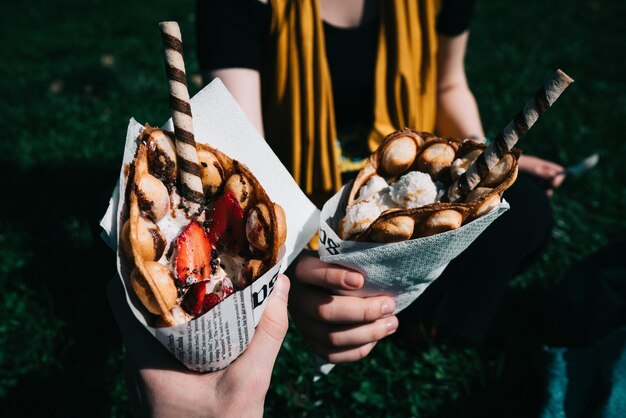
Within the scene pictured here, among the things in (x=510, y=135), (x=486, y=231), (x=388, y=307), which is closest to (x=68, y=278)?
(x=388, y=307)

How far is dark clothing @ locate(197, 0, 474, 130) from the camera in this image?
1.85m

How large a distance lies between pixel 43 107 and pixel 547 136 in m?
4.28

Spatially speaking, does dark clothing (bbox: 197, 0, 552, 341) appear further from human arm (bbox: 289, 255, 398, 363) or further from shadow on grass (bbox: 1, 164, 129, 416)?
shadow on grass (bbox: 1, 164, 129, 416)

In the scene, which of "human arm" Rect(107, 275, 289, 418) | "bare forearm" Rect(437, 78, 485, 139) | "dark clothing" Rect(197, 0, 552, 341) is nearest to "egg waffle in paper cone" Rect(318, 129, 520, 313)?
"human arm" Rect(107, 275, 289, 418)

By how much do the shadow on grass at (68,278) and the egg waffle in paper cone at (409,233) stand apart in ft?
3.47

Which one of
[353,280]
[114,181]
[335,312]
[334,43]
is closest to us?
[353,280]

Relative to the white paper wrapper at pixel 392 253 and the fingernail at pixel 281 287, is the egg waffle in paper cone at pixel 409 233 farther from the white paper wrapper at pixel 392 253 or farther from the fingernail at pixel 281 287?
the fingernail at pixel 281 287

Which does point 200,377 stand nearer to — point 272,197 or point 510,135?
point 272,197

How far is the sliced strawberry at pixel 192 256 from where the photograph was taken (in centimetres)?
110

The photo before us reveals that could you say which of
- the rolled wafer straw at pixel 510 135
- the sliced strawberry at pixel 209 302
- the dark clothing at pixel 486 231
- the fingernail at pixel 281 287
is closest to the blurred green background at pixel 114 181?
the dark clothing at pixel 486 231

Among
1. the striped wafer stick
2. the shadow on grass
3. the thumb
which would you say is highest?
the striped wafer stick

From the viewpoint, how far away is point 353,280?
1.29 metres

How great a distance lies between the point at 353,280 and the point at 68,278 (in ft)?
6.19

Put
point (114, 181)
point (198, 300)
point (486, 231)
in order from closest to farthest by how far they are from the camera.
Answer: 1. point (198, 300)
2. point (486, 231)
3. point (114, 181)
